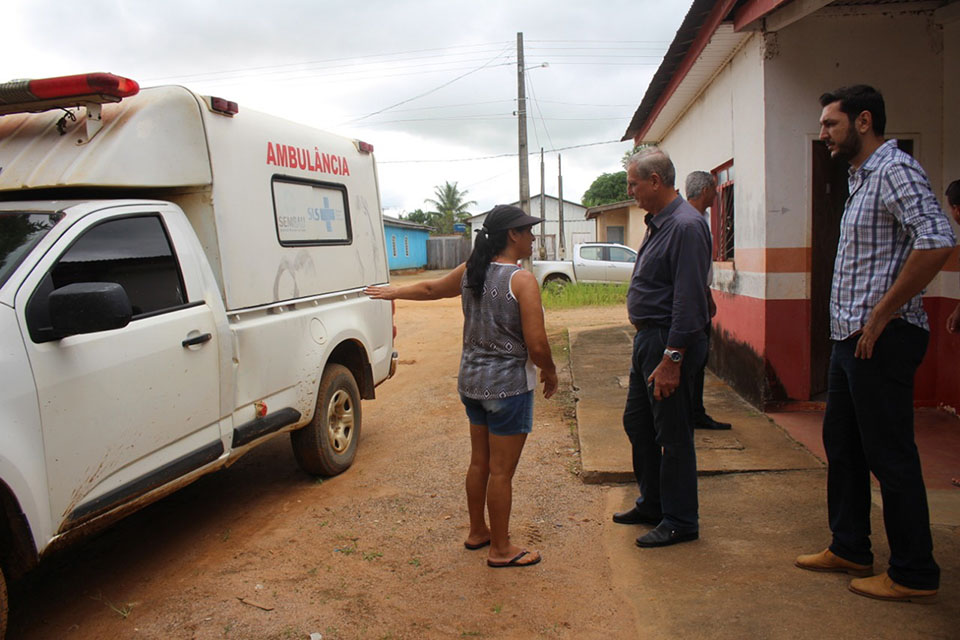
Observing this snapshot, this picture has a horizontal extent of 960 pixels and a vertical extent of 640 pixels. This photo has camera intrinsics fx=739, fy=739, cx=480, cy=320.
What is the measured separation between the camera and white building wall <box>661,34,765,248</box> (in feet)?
19.6

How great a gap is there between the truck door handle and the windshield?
2.63ft

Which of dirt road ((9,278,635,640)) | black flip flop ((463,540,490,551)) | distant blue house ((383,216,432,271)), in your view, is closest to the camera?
dirt road ((9,278,635,640))

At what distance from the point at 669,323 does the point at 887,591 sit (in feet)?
4.71

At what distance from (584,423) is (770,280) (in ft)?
6.12

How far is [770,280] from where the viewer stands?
19.3ft

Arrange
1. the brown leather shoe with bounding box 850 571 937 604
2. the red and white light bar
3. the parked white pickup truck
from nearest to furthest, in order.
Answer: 1. the brown leather shoe with bounding box 850 571 937 604
2. the red and white light bar
3. the parked white pickup truck

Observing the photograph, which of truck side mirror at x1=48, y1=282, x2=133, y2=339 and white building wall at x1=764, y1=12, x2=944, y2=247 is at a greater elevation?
white building wall at x1=764, y1=12, x2=944, y2=247

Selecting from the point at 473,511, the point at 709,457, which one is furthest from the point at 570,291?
the point at 473,511

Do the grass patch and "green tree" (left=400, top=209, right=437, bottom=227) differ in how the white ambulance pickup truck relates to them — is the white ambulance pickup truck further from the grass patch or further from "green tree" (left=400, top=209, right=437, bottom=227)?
"green tree" (left=400, top=209, right=437, bottom=227)

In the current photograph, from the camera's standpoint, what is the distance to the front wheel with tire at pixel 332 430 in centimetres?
490

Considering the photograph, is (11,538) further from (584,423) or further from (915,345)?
(584,423)

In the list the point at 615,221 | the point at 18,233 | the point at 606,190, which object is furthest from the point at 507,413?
the point at 606,190

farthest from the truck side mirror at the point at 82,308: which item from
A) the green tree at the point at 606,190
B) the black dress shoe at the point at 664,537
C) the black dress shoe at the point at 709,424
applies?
the green tree at the point at 606,190

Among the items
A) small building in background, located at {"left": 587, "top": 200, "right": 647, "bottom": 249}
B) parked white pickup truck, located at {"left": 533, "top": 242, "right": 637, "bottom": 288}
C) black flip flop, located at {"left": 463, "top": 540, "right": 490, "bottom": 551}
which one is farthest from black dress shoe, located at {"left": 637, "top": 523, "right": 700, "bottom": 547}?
small building in background, located at {"left": 587, "top": 200, "right": 647, "bottom": 249}
